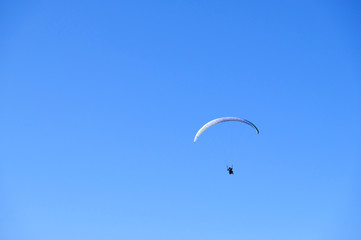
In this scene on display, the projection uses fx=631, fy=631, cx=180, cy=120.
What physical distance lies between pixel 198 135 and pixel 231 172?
7570 mm

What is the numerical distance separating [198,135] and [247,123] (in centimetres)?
711

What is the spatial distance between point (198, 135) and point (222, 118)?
166 inches

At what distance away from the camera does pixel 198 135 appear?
89.4 m

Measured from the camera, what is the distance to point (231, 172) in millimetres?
91500

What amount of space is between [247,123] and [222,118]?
141 inches

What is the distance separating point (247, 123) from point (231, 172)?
313 inches

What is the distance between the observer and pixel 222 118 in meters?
88.4

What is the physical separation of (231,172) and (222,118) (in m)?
8.53
